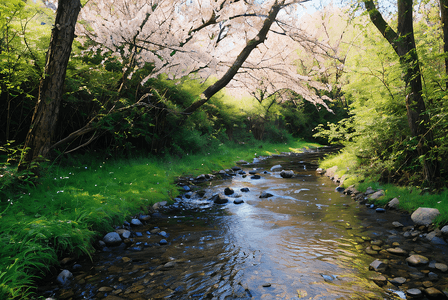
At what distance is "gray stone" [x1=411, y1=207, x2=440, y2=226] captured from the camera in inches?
192

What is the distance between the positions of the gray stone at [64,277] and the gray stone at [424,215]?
605 cm

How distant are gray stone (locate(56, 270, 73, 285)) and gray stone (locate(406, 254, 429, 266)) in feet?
15.5

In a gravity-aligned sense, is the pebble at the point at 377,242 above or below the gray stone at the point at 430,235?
below

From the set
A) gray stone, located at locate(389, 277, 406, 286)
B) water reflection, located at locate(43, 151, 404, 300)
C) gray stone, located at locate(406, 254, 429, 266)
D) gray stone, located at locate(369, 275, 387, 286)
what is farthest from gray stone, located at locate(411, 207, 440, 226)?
gray stone, located at locate(369, 275, 387, 286)

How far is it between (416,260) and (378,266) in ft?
1.91

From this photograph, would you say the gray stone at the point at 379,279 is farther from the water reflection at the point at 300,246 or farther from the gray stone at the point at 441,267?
the gray stone at the point at 441,267

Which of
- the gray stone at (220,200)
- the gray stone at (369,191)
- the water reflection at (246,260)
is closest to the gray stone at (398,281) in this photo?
the water reflection at (246,260)

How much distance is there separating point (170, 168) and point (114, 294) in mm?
7407

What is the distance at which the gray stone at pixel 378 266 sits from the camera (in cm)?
353

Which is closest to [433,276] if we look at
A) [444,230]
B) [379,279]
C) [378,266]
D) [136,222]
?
[378,266]

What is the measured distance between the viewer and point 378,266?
3572 mm

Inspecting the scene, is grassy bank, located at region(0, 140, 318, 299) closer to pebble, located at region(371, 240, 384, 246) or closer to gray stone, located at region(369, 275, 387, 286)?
gray stone, located at region(369, 275, 387, 286)

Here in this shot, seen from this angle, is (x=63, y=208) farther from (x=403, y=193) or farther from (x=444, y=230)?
(x=403, y=193)

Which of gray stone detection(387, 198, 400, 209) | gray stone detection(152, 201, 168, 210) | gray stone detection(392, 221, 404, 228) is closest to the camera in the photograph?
gray stone detection(392, 221, 404, 228)
